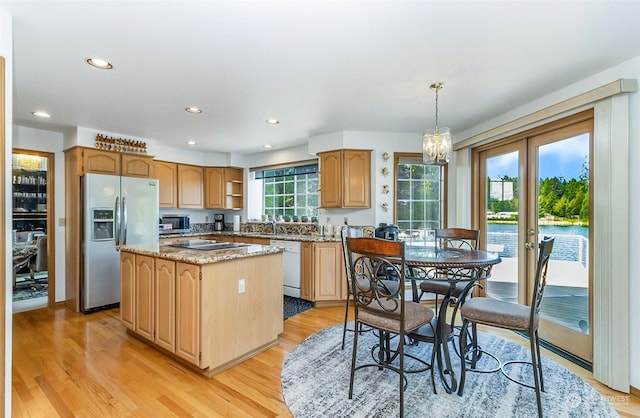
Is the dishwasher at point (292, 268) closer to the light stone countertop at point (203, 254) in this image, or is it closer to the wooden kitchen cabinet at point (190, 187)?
the light stone countertop at point (203, 254)

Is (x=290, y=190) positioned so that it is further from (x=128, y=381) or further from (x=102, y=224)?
(x=128, y=381)

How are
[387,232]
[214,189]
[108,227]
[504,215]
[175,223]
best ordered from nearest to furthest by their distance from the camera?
[504,215] → [387,232] → [108,227] → [175,223] → [214,189]

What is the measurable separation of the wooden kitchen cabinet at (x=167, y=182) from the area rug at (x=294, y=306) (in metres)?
2.70

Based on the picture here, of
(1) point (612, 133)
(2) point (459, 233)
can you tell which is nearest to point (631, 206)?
(1) point (612, 133)

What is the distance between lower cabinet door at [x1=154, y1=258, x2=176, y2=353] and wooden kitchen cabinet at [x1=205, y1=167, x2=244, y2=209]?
10.8ft

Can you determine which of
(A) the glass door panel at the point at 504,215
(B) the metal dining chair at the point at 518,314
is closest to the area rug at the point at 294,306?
(B) the metal dining chair at the point at 518,314

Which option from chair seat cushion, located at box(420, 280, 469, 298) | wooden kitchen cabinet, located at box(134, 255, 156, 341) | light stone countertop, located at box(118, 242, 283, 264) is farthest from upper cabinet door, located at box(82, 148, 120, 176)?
chair seat cushion, located at box(420, 280, 469, 298)

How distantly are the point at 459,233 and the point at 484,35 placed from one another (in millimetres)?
1857

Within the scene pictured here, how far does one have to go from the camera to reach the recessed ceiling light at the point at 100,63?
219 centimetres

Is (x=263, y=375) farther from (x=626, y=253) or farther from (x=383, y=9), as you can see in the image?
(x=626, y=253)

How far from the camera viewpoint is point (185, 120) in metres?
3.70

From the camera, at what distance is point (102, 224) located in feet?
12.9

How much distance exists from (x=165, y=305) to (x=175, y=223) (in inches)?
126

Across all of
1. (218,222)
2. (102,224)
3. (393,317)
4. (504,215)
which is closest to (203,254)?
(393,317)
